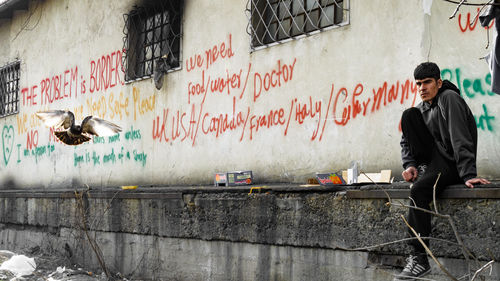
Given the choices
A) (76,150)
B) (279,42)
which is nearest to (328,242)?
(279,42)

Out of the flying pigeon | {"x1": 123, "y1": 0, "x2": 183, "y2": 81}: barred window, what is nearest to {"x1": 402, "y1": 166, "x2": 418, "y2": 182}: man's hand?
{"x1": 123, "y1": 0, "x2": 183, "y2": 81}: barred window

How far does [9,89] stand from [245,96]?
698 cm

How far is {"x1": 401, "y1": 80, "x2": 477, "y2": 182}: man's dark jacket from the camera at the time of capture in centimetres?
404

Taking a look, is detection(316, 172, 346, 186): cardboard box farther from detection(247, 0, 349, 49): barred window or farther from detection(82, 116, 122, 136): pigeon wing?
detection(82, 116, 122, 136): pigeon wing

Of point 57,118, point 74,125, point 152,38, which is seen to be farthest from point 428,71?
point 57,118

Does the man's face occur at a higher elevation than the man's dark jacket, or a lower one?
higher

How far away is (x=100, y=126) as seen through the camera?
831 cm

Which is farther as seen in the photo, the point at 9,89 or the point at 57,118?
the point at 9,89

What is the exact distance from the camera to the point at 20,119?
36.8ft

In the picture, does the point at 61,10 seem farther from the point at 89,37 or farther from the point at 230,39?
the point at 230,39

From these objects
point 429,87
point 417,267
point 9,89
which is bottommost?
point 417,267

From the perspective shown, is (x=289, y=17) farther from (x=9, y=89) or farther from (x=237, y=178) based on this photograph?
(x=9, y=89)

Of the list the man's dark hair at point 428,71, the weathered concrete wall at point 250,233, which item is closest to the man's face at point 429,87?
the man's dark hair at point 428,71

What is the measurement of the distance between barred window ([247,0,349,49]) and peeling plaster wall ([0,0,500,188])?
0.41ft
